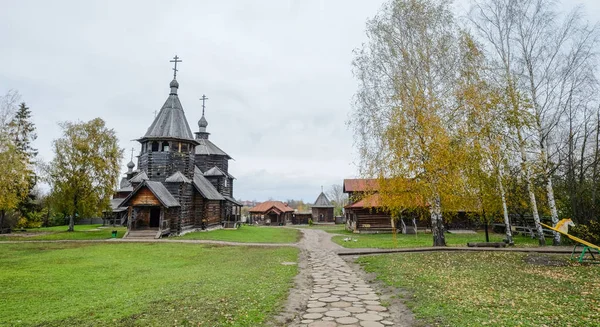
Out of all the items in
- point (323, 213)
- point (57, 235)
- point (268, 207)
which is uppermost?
point (268, 207)

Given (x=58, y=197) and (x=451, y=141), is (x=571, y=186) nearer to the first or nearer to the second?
(x=451, y=141)

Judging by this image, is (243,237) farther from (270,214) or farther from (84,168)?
(270,214)

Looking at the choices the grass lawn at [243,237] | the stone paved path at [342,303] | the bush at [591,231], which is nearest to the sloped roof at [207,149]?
the grass lawn at [243,237]

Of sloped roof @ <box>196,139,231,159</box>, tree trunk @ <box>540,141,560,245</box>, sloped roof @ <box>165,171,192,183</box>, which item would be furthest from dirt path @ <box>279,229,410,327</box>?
sloped roof @ <box>196,139,231,159</box>

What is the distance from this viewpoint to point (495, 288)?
7.73 meters

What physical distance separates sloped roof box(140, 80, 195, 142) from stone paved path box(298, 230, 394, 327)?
2480cm

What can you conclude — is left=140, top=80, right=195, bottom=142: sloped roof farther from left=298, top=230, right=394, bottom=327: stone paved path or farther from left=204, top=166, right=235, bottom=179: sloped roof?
left=298, top=230, right=394, bottom=327: stone paved path

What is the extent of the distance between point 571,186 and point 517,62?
24.7ft

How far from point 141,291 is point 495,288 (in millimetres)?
9297

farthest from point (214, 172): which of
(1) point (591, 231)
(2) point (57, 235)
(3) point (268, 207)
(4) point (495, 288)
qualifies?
(4) point (495, 288)

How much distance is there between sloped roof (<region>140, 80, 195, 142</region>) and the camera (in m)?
30.2

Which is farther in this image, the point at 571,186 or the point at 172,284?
the point at 571,186

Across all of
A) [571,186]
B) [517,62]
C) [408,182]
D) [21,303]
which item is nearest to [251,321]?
[21,303]

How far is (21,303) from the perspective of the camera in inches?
283
